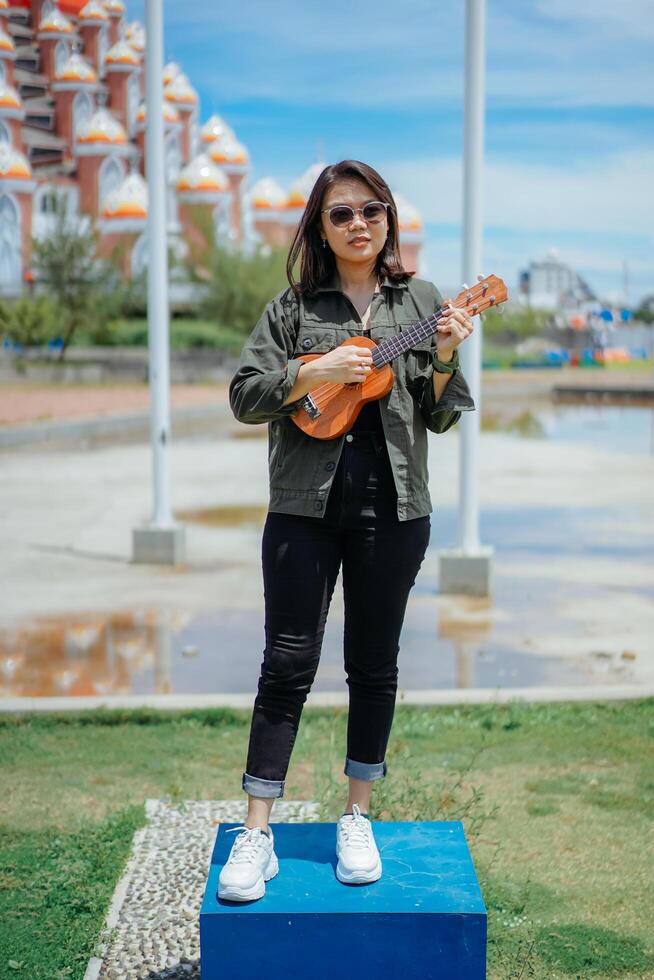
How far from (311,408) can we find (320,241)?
49 centimetres

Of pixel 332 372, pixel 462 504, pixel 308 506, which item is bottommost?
pixel 462 504

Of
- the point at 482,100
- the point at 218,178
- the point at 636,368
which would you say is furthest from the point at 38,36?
the point at 482,100

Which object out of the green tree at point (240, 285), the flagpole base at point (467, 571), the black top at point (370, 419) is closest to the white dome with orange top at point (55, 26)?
the green tree at point (240, 285)

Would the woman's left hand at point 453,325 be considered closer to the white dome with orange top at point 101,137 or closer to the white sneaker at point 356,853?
the white sneaker at point 356,853

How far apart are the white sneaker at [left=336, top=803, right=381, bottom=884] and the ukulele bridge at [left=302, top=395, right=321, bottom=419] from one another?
1.02 m

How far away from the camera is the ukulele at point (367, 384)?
3025 millimetres

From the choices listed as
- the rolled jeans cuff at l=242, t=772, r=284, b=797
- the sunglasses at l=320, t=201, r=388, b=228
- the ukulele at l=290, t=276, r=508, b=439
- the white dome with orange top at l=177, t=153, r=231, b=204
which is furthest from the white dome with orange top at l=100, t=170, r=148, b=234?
the rolled jeans cuff at l=242, t=772, r=284, b=797

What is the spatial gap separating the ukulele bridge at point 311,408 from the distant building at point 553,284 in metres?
72.7

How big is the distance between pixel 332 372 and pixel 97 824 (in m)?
1.98

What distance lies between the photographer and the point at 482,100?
730 cm

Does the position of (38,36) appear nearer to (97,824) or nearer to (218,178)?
(218,178)

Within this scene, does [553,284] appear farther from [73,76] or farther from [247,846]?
[247,846]

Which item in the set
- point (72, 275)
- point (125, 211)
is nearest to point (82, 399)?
point (72, 275)

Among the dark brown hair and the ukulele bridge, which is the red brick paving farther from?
the ukulele bridge
